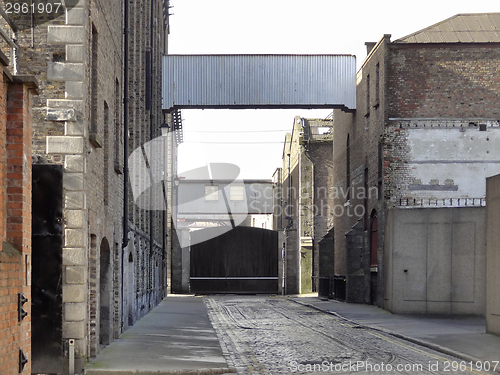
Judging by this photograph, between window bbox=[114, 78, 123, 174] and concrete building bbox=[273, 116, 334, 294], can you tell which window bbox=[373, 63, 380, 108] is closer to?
window bbox=[114, 78, 123, 174]

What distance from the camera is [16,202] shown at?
7.32 metres

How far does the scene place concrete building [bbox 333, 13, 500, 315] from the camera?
23.7m

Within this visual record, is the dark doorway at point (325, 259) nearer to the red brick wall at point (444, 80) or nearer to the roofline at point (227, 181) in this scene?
the red brick wall at point (444, 80)

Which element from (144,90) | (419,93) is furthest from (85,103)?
(419,93)

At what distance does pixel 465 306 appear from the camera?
76.2 feet

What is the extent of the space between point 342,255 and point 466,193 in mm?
11509

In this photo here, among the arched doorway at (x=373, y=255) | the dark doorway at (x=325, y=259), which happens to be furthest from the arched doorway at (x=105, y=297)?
the dark doorway at (x=325, y=259)

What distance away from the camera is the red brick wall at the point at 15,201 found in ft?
23.1

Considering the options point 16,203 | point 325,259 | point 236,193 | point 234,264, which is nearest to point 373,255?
point 325,259

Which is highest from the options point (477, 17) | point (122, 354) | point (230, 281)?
point (477, 17)

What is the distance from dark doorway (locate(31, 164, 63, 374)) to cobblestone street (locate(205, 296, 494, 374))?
2.95 metres

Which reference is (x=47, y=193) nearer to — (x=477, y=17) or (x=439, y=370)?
(x=439, y=370)

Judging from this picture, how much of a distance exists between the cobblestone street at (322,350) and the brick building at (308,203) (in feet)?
67.6

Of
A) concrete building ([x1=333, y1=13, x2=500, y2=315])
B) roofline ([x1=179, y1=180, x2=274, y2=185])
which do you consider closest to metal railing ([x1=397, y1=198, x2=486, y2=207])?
concrete building ([x1=333, y1=13, x2=500, y2=315])
